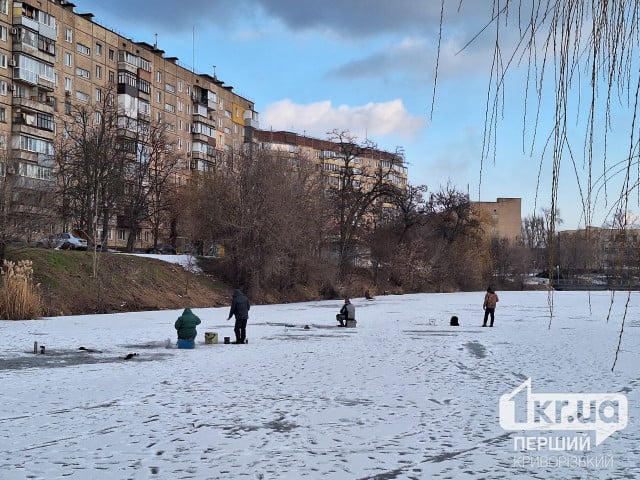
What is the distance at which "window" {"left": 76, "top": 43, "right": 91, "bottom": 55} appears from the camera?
58656mm

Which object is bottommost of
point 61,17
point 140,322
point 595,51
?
point 140,322

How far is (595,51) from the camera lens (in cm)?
259

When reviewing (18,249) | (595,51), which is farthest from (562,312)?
(595,51)

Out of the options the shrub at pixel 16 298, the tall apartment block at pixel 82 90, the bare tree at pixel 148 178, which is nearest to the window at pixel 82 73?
the tall apartment block at pixel 82 90

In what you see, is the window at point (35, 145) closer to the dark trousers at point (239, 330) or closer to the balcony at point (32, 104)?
the balcony at point (32, 104)

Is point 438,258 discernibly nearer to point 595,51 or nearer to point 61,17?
point 61,17

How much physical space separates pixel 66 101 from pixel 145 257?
2206 cm

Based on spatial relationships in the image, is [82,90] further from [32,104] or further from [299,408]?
[299,408]

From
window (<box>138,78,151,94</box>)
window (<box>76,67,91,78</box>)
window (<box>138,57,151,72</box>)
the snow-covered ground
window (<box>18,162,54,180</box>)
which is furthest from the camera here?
window (<box>138,57,151,72</box>)

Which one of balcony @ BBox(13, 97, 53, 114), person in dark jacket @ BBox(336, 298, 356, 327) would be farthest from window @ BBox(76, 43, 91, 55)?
person in dark jacket @ BBox(336, 298, 356, 327)

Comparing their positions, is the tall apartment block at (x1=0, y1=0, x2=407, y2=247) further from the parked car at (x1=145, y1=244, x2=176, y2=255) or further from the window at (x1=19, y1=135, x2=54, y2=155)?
the parked car at (x1=145, y1=244, x2=176, y2=255)

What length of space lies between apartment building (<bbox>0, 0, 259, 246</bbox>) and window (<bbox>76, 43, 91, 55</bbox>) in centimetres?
6

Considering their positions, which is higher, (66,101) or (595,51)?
(66,101)

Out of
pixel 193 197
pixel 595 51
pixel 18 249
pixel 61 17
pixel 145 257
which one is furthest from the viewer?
pixel 61 17
